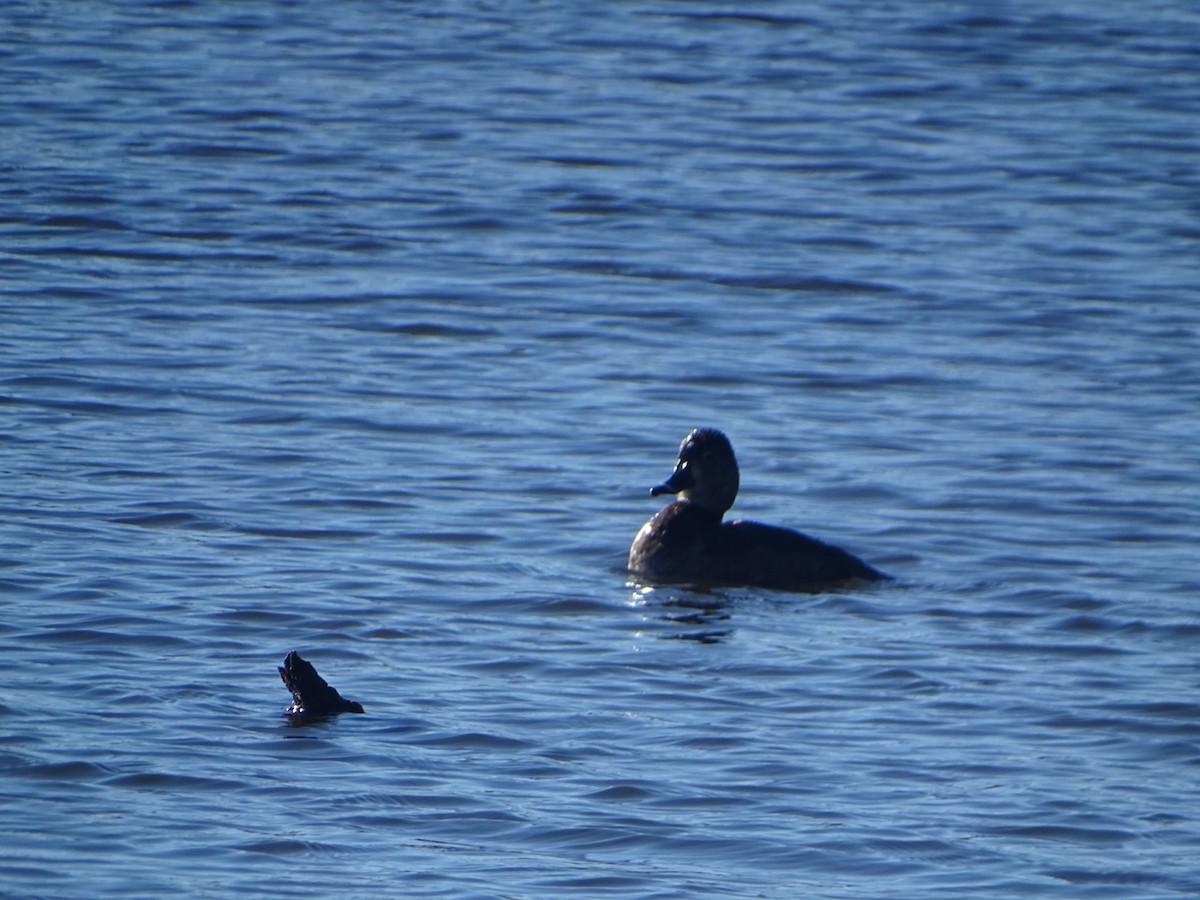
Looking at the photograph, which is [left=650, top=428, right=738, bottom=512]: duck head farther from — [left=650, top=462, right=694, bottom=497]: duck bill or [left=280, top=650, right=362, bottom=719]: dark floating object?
Answer: [left=280, top=650, right=362, bottom=719]: dark floating object

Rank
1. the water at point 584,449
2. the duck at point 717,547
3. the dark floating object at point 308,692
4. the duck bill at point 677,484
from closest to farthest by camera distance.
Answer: the water at point 584,449, the dark floating object at point 308,692, the duck at point 717,547, the duck bill at point 677,484

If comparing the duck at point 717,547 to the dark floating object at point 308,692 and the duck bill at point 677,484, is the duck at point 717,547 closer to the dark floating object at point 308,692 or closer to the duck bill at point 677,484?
the duck bill at point 677,484

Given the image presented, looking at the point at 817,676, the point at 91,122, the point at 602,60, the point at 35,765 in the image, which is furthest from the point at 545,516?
the point at 602,60

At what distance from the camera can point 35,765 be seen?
752 centimetres

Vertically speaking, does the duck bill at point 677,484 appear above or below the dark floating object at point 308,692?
above

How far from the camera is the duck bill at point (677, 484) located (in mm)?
11484

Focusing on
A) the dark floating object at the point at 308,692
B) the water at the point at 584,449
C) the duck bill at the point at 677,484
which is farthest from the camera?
the duck bill at the point at 677,484

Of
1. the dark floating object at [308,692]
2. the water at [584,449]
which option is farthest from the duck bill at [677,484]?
the dark floating object at [308,692]

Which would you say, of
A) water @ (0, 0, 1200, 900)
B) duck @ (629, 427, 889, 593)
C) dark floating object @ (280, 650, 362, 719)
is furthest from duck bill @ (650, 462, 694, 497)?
dark floating object @ (280, 650, 362, 719)

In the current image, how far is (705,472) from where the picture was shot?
11.5 meters

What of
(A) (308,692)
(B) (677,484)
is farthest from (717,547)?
(A) (308,692)

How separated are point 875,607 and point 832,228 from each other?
32.1 feet

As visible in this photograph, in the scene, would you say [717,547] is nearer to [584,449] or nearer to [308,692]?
[584,449]

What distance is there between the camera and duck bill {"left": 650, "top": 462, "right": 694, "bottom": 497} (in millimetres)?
11484
